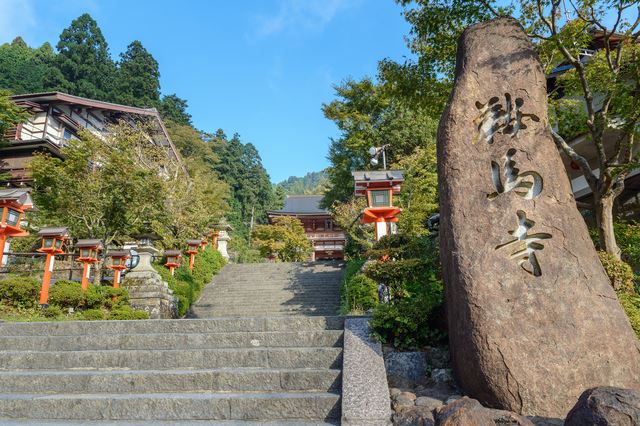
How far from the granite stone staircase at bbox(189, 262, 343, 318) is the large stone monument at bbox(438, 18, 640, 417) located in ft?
27.7

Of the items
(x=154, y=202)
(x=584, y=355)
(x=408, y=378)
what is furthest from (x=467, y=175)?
(x=154, y=202)

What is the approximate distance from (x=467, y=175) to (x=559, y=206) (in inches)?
37.1

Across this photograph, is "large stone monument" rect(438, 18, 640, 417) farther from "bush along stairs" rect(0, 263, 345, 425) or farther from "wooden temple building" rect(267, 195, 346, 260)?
"wooden temple building" rect(267, 195, 346, 260)

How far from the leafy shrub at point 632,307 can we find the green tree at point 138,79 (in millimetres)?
38320

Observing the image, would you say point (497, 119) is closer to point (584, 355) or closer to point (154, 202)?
point (584, 355)

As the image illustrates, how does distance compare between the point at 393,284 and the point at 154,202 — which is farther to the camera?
the point at 154,202

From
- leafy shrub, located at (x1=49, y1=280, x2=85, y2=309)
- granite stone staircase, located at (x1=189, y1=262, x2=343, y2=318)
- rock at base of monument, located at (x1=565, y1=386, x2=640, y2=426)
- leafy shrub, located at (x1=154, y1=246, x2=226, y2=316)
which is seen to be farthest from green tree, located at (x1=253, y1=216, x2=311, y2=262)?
rock at base of monument, located at (x1=565, y1=386, x2=640, y2=426)

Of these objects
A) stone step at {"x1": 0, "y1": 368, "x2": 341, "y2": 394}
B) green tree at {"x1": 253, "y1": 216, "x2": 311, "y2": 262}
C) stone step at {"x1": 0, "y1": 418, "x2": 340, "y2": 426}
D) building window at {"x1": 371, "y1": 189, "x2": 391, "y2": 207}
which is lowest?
stone step at {"x1": 0, "y1": 418, "x2": 340, "y2": 426}

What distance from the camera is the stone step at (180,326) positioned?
481 centimetres

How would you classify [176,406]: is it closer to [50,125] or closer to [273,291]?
[273,291]

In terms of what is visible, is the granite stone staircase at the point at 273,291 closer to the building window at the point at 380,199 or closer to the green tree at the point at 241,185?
the building window at the point at 380,199

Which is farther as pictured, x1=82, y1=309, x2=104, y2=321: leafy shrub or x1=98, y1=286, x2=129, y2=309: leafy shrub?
x1=98, y1=286, x2=129, y2=309: leafy shrub

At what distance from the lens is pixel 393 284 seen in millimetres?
5363

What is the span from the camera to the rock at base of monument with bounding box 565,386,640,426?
2.28 metres
